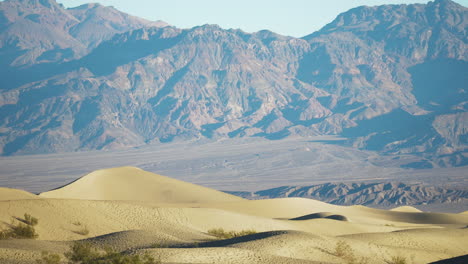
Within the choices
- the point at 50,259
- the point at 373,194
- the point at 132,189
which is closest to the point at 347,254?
the point at 50,259

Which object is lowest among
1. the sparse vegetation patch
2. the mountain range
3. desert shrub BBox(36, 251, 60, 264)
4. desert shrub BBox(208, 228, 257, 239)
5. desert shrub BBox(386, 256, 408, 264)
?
the mountain range

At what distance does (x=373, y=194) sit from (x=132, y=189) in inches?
4452

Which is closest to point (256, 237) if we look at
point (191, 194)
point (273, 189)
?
point (191, 194)

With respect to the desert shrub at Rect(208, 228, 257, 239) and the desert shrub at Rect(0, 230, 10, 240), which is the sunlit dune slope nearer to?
the desert shrub at Rect(208, 228, 257, 239)

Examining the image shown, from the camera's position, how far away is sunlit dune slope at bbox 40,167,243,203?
5722 cm

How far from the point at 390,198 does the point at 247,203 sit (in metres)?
114

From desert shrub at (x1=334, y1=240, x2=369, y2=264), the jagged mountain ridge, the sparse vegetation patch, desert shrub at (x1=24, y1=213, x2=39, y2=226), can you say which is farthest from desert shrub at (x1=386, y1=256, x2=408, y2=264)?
the jagged mountain ridge

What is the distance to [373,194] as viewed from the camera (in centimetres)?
16425

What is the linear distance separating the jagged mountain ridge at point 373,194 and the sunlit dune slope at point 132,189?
9959cm

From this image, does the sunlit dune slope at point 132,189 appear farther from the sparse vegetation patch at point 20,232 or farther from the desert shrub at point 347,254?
the desert shrub at point 347,254

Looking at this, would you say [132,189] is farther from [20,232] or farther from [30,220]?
[20,232]

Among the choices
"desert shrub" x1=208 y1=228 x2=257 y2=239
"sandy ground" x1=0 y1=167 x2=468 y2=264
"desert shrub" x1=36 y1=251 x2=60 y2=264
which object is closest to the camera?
"desert shrub" x1=36 y1=251 x2=60 y2=264

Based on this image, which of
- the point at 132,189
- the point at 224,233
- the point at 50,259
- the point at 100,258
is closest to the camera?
the point at 50,259

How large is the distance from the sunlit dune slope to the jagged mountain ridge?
99.6 m
